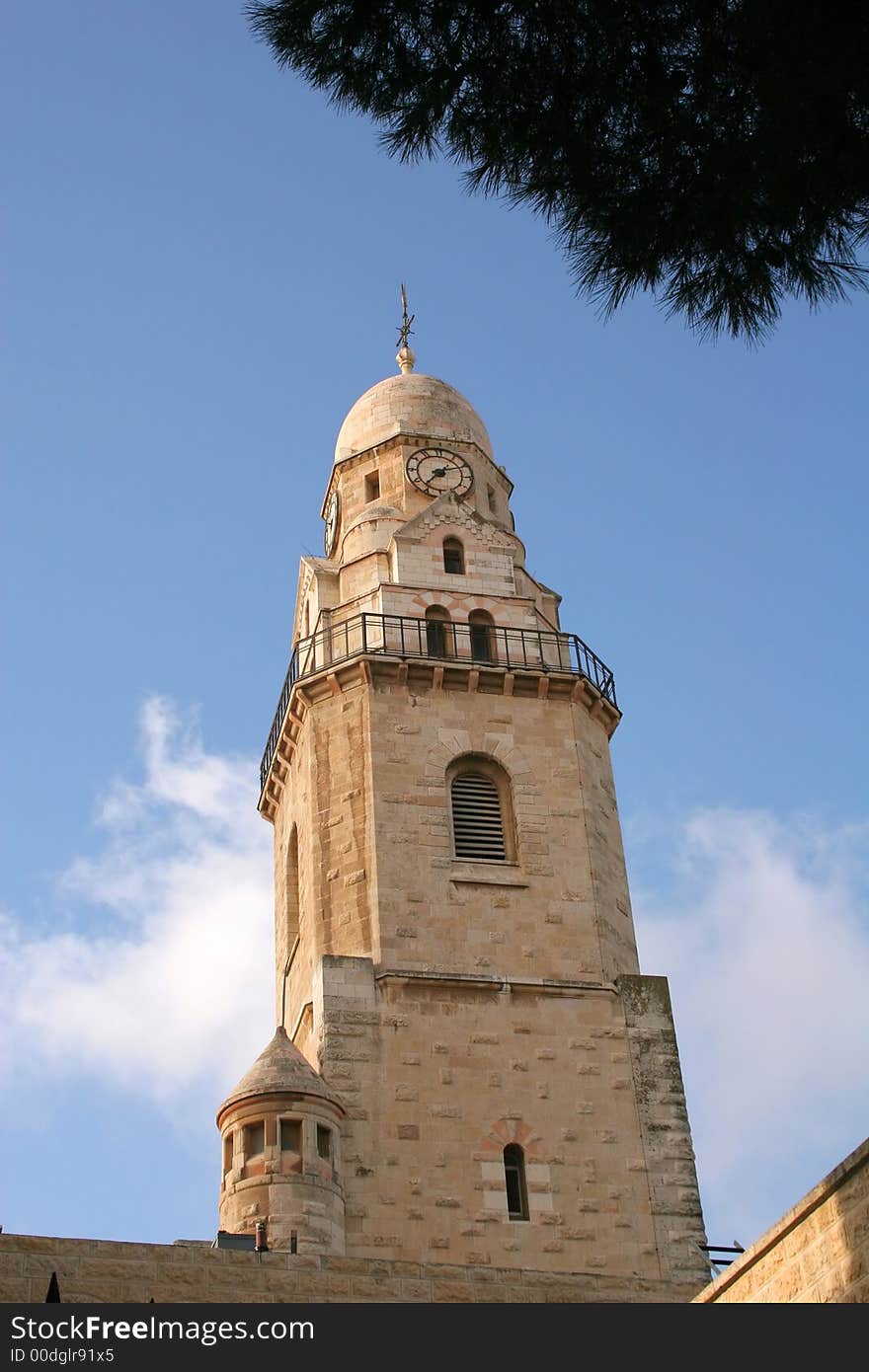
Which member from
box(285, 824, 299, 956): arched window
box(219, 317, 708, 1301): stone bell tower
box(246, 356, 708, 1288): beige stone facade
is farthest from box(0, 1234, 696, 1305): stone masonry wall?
box(285, 824, 299, 956): arched window

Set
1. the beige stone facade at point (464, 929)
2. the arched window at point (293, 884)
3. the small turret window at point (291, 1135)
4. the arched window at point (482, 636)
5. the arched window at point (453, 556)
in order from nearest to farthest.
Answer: the small turret window at point (291, 1135), the beige stone facade at point (464, 929), the arched window at point (293, 884), the arched window at point (482, 636), the arched window at point (453, 556)

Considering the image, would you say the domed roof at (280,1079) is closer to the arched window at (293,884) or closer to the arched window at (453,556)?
the arched window at (293,884)

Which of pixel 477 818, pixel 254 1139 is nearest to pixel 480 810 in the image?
pixel 477 818

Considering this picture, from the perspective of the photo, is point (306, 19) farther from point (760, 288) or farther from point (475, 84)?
point (760, 288)

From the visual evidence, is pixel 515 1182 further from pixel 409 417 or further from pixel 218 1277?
pixel 409 417

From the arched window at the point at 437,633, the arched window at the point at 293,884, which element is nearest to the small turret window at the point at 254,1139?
the arched window at the point at 293,884

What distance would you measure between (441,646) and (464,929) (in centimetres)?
573

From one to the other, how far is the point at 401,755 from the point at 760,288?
18027 millimetres

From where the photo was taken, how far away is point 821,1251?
1244 cm

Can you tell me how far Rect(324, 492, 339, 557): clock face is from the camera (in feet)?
113

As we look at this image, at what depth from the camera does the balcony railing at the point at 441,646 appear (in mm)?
30234

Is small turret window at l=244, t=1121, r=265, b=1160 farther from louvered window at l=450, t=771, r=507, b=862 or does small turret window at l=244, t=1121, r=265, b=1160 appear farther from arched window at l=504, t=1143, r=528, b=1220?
louvered window at l=450, t=771, r=507, b=862

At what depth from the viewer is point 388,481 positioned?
1348 inches

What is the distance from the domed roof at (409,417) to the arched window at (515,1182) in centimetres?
1508
